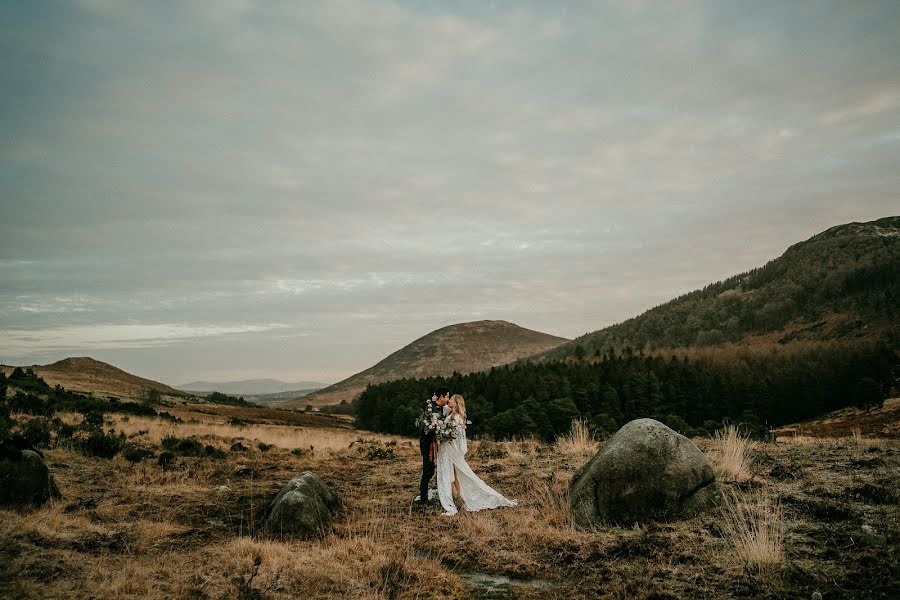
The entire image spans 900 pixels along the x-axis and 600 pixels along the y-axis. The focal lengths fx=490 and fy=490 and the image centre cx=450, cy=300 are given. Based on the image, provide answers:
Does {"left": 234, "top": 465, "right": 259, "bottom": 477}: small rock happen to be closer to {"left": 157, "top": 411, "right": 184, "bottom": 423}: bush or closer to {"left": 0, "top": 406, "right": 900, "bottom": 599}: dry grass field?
{"left": 0, "top": 406, "right": 900, "bottom": 599}: dry grass field

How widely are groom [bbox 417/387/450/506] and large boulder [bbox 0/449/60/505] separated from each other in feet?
24.5

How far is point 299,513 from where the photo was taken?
892cm

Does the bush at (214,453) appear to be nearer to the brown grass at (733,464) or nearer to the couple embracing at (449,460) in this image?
the couple embracing at (449,460)

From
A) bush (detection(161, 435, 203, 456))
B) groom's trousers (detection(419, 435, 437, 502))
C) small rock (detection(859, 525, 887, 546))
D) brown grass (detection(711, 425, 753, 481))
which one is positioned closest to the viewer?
small rock (detection(859, 525, 887, 546))

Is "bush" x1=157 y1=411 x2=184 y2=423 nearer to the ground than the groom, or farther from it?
nearer to the ground

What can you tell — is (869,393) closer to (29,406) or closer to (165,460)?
(165,460)

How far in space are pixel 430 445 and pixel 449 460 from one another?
2.08 ft

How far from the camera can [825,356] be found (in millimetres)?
55094

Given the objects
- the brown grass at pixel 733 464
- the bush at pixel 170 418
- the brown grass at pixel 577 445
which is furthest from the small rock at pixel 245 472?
the bush at pixel 170 418

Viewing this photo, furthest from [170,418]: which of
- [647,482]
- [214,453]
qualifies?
[647,482]

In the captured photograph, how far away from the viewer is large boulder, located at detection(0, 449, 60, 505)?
8703mm

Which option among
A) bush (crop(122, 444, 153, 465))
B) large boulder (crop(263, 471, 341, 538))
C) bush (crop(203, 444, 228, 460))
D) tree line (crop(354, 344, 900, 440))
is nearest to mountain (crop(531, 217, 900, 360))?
tree line (crop(354, 344, 900, 440))

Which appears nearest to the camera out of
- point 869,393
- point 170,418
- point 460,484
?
point 460,484

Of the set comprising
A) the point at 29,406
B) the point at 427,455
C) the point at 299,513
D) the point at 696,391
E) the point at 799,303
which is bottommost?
the point at 696,391
